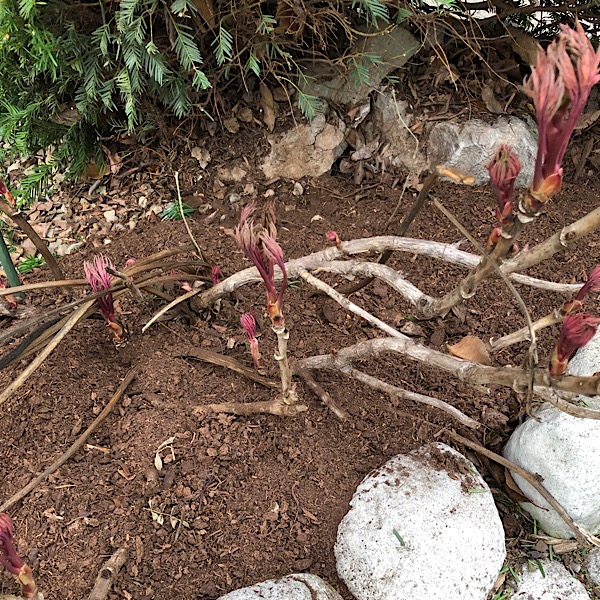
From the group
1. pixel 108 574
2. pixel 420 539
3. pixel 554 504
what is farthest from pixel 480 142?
pixel 108 574

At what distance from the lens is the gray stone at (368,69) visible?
2.08 meters

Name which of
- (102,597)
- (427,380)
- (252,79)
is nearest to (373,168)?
(252,79)

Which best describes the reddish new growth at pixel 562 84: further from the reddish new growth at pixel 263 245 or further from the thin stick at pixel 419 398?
the thin stick at pixel 419 398

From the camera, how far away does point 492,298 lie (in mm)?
1852

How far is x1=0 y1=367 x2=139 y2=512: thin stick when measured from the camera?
1340 mm

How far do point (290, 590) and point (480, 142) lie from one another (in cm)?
157

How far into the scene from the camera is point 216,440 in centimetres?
148

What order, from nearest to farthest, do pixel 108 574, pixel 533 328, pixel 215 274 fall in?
1. pixel 533 328
2. pixel 108 574
3. pixel 215 274

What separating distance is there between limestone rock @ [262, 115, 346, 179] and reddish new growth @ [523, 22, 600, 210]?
1465 millimetres

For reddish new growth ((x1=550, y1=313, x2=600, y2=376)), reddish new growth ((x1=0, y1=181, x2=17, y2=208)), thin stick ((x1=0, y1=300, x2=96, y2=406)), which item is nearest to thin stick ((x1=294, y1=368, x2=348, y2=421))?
thin stick ((x1=0, y1=300, x2=96, y2=406))

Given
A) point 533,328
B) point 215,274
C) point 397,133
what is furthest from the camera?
point 397,133

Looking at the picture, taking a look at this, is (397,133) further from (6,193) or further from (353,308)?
(6,193)

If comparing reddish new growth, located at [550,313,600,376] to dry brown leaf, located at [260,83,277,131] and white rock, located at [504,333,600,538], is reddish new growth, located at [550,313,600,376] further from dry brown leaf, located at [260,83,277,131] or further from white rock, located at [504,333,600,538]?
dry brown leaf, located at [260,83,277,131]

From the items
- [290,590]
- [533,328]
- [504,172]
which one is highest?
[504,172]
